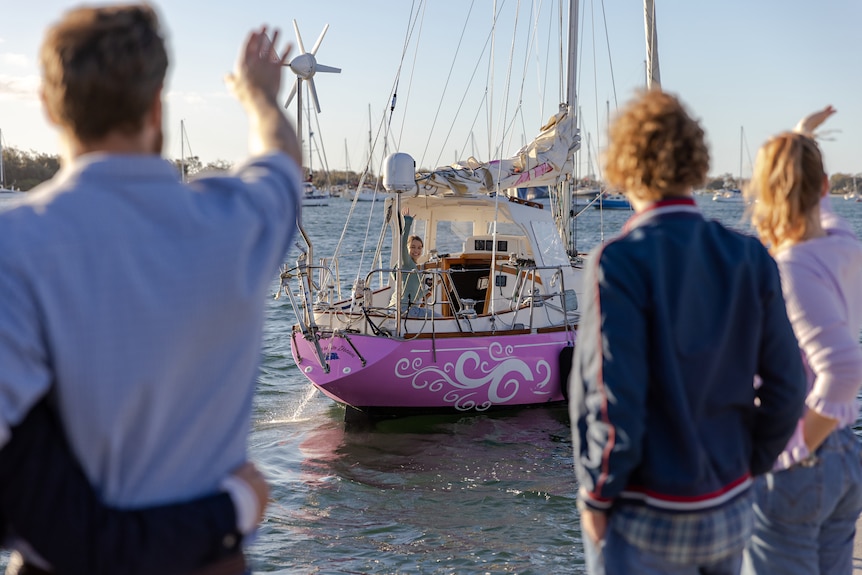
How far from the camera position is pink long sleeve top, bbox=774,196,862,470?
2.76m

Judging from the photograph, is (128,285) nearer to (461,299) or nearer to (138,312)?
(138,312)

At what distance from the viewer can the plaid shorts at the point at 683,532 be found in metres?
2.36

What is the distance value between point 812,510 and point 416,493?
20.8 feet

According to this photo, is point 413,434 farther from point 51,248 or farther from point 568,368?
point 51,248

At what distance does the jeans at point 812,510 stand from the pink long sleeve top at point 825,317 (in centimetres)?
7

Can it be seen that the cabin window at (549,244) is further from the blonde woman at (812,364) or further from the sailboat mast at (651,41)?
the blonde woman at (812,364)

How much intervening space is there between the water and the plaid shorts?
4.76m

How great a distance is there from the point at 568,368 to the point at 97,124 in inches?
402

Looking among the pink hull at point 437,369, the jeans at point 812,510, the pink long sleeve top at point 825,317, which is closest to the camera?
the pink long sleeve top at point 825,317

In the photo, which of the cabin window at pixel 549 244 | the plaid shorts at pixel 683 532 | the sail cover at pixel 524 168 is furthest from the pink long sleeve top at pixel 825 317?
the cabin window at pixel 549 244

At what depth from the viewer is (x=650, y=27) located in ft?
47.4

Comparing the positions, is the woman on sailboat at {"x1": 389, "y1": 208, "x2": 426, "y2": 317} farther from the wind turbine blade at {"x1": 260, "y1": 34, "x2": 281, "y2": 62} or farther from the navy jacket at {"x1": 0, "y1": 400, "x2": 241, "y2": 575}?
the navy jacket at {"x1": 0, "y1": 400, "x2": 241, "y2": 575}

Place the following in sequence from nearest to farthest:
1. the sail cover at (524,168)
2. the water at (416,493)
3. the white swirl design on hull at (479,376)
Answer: the water at (416,493), the white swirl design on hull at (479,376), the sail cover at (524,168)

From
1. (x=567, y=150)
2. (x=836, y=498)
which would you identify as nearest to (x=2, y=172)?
(x=567, y=150)
